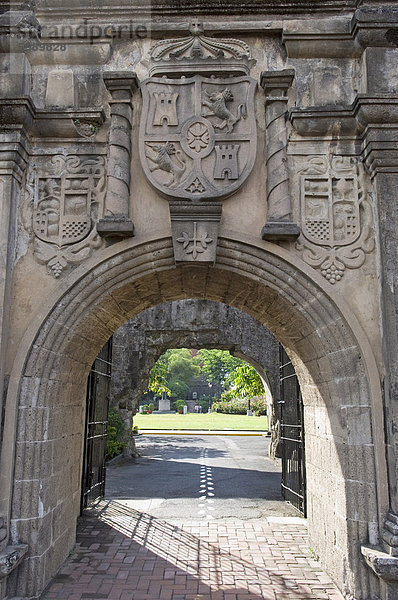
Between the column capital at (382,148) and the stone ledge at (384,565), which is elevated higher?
the column capital at (382,148)

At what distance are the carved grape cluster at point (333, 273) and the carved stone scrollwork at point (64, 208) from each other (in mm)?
1997

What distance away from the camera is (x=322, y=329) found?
4.33m

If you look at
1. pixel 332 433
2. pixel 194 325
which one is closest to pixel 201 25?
pixel 332 433

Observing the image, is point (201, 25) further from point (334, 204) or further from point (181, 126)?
point (334, 204)

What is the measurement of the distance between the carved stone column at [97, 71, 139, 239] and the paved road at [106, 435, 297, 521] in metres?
4.15

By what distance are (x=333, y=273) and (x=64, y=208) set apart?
8.05ft

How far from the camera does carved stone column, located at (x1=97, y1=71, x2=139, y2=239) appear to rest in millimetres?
4344

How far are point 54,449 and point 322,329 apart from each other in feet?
8.42

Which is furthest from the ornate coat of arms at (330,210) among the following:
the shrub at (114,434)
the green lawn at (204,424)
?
the green lawn at (204,424)

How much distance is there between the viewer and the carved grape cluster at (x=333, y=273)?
4.30 metres

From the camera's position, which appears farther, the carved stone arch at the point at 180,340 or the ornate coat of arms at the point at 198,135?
the carved stone arch at the point at 180,340

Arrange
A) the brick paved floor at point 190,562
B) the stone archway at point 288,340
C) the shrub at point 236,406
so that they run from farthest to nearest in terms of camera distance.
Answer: the shrub at point 236,406 → the brick paved floor at point 190,562 → the stone archway at point 288,340

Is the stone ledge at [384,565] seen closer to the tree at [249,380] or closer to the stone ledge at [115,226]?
the stone ledge at [115,226]

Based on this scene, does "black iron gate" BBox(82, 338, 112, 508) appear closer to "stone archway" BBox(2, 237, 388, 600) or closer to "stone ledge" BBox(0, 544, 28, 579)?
"stone archway" BBox(2, 237, 388, 600)
